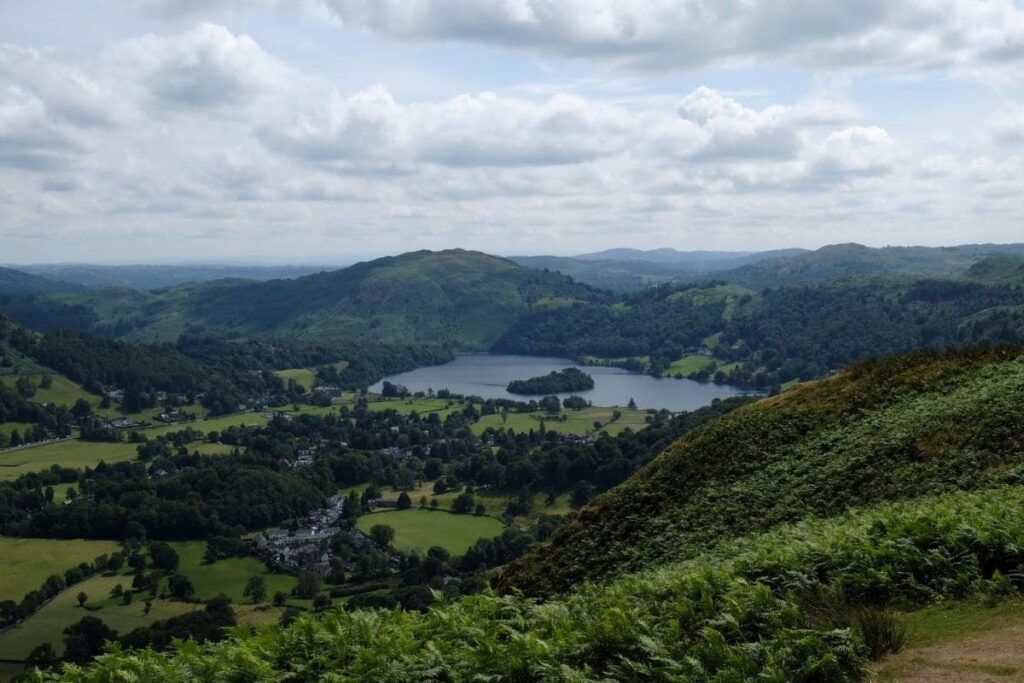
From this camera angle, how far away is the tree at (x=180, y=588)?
86.0 m

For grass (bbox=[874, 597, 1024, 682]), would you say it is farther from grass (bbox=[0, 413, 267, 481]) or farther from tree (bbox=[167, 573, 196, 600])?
grass (bbox=[0, 413, 267, 481])

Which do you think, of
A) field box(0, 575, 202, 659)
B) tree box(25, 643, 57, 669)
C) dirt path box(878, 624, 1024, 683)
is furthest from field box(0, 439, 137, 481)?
dirt path box(878, 624, 1024, 683)

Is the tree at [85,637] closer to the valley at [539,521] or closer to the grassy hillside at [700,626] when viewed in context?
the valley at [539,521]

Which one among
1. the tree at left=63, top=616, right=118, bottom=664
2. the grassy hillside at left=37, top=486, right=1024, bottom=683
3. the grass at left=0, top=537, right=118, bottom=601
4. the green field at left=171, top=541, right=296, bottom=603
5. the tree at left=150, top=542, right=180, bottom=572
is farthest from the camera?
the tree at left=150, top=542, right=180, bottom=572

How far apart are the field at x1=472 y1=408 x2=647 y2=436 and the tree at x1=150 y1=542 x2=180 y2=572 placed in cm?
8898

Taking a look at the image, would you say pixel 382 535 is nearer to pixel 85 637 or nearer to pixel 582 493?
pixel 582 493

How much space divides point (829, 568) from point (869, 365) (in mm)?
24220

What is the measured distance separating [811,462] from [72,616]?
7505cm

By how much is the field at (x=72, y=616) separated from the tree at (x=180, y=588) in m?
1.62

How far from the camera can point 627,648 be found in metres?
14.7

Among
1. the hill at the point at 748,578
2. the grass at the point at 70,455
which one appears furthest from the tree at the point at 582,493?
the grass at the point at 70,455

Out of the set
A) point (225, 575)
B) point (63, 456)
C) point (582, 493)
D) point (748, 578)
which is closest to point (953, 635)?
point (748, 578)

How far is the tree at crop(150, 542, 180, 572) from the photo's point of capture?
315 feet

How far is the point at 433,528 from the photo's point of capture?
105m
